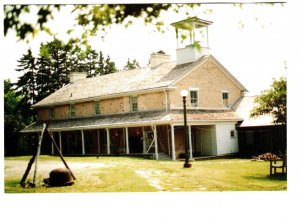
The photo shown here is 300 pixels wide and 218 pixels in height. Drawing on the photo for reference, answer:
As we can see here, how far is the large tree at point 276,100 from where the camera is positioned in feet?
40.5

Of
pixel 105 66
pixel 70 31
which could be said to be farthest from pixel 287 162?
pixel 105 66

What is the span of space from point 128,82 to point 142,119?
9.49 ft

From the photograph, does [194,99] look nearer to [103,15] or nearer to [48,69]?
[48,69]

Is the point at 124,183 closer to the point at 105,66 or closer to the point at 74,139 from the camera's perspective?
the point at 105,66

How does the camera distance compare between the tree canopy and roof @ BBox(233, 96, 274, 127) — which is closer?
the tree canopy

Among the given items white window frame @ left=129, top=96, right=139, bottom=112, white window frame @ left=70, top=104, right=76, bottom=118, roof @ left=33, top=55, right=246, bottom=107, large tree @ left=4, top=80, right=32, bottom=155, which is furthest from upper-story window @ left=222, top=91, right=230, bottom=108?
large tree @ left=4, top=80, right=32, bottom=155

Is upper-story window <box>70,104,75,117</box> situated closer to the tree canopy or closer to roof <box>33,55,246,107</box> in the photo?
roof <box>33,55,246,107</box>

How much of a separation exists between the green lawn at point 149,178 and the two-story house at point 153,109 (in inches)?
212

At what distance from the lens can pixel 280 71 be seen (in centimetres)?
1136

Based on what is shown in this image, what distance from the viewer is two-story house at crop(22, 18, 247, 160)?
58.6 ft

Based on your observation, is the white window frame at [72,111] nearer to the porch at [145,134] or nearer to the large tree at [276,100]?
the porch at [145,134]

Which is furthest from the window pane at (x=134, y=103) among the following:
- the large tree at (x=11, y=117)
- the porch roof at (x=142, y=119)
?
the large tree at (x=11, y=117)
